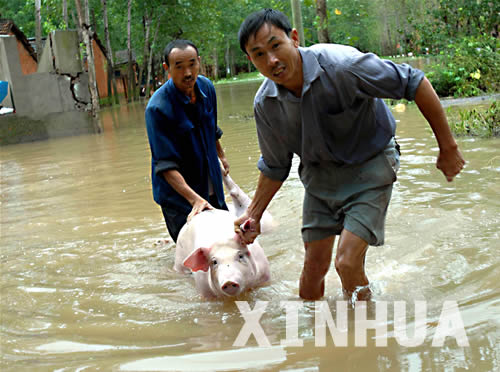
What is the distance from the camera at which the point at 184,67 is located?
4953 mm

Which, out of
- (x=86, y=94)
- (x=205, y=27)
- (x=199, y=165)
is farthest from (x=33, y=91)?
(x=205, y=27)

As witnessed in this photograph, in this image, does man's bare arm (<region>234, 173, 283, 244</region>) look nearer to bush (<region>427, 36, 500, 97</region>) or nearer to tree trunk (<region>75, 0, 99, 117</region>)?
bush (<region>427, 36, 500, 97</region>)

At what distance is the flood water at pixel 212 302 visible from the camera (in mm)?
3297

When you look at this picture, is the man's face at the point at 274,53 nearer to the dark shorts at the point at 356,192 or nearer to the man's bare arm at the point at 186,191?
the dark shorts at the point at 356,192

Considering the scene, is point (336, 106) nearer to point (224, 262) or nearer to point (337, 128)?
point (337, 128)

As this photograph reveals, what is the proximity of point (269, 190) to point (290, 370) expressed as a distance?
4.13 ft

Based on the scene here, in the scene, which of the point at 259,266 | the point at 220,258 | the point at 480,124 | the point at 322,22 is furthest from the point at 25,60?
the point at 220,258

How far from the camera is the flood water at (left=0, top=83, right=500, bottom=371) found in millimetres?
3297

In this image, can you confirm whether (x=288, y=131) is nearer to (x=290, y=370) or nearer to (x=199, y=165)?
(x=290, y=370)

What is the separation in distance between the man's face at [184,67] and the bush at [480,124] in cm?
555

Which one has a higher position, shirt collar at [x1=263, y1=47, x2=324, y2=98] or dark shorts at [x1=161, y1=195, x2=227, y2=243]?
shirt collar at [x1=263, y1=47, x2=324, y2=98]

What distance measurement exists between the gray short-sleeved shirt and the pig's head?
103 centimetres

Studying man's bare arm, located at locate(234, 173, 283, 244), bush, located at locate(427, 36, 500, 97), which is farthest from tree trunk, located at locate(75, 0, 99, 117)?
man's bare arm, located at locate(234, 173, 283, 244)

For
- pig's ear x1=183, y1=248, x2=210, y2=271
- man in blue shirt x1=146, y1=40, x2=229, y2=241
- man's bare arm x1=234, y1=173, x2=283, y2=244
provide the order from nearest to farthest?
man's bare arm x1=234, y1=173, x2=283, y2=244, pig's ear x1=183, y1=248, x2=210, y2=271, man in blue shirt x1=146, y1=40, x2=229, y2=241
